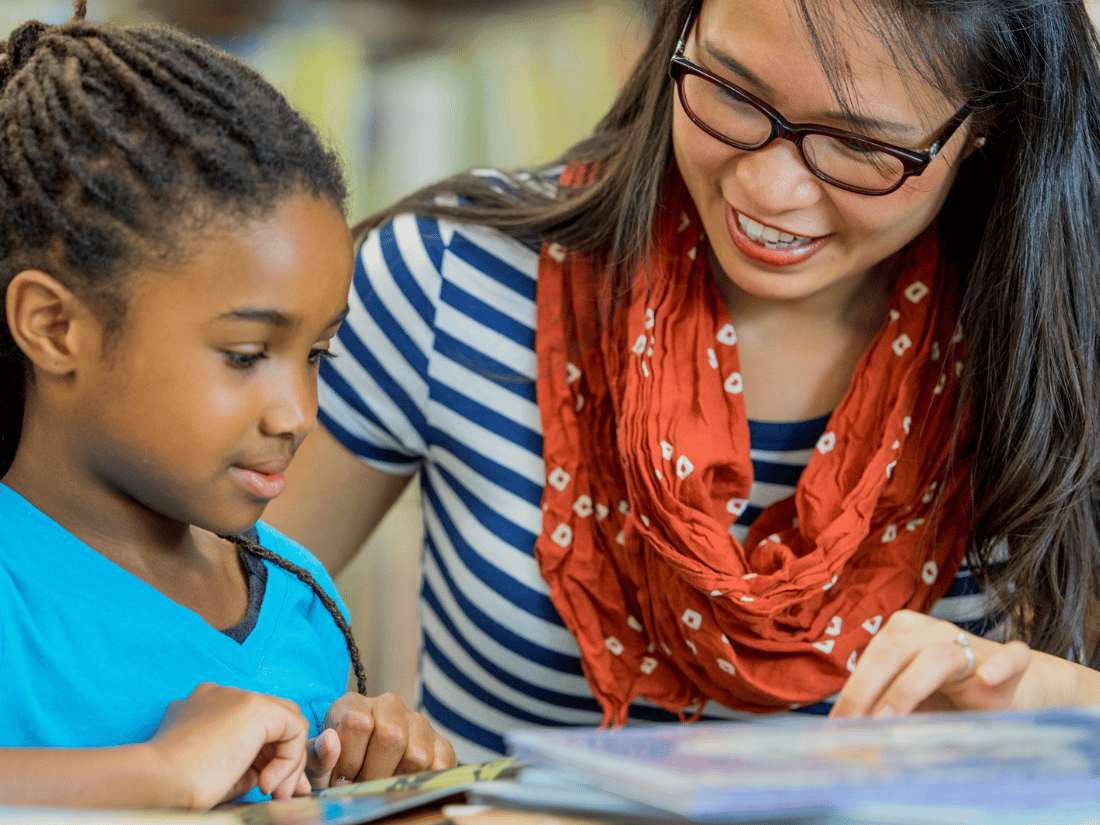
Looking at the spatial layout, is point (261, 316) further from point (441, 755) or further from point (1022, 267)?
point (1022, 267)

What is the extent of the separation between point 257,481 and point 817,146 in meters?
0.54

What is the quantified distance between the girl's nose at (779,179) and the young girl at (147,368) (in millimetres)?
384

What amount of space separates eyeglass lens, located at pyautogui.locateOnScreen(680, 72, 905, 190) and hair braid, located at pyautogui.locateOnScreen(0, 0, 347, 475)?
1.26ft

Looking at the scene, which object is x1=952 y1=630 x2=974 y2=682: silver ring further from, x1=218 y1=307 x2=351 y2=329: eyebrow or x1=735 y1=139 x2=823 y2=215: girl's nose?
x1=218 y1=307 x2=351 y2=329: eyebrow

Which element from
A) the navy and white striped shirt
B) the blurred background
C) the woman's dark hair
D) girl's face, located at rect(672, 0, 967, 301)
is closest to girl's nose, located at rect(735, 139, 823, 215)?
girl's face, located at rect(672, 0, 967, 301)

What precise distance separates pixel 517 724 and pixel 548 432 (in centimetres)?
34

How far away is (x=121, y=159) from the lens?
0.64m

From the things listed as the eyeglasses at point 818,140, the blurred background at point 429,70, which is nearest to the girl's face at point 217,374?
the eyeglasses at point 818,140

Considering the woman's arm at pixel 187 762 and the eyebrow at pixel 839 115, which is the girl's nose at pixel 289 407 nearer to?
the woman's arm at pixel 187 762

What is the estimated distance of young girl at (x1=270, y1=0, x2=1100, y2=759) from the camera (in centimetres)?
96

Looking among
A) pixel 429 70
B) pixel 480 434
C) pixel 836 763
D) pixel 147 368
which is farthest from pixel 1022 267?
A: pixel 429 70

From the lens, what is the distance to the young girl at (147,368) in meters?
0.63

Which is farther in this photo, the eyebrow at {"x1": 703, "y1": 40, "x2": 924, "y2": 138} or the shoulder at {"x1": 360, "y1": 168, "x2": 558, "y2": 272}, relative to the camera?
the shoulder at {"x1": 360, "y1": 168, "x2": 558, "y2": 272}

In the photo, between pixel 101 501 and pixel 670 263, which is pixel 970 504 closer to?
pixel 670 263
